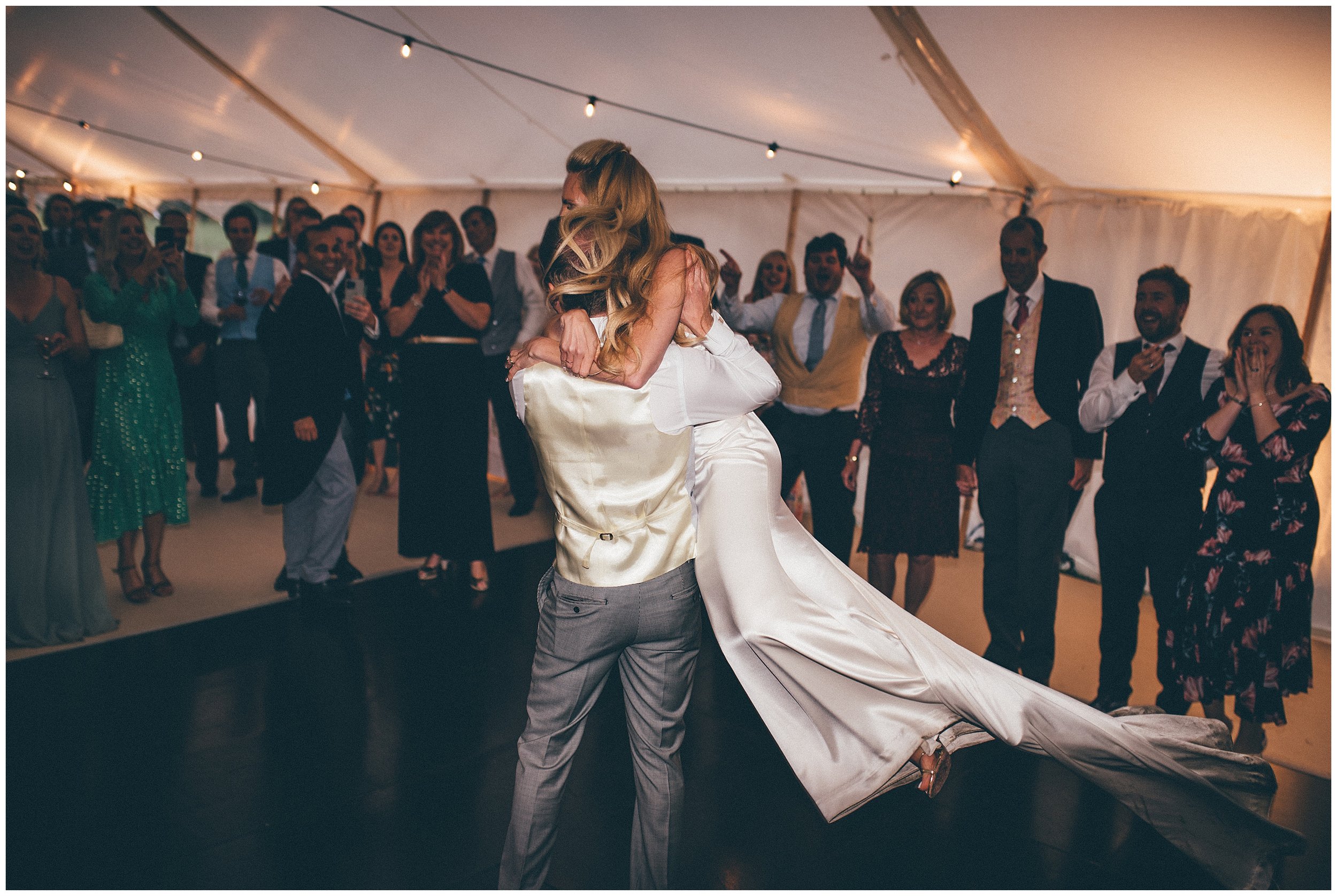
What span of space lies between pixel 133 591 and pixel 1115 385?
14.1ft

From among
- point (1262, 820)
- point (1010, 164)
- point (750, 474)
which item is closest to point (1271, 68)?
point (1010, 164)

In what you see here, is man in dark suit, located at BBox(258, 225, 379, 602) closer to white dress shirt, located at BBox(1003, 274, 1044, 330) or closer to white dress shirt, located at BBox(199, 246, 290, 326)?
white dress shirt, located at BBox(199, 246, 290, 326)

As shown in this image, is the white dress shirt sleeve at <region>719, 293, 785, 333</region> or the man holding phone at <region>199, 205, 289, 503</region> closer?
the white dress shirt sleeve at <region>719, 293, 785, 333</region>

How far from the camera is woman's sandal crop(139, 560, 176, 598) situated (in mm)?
3838

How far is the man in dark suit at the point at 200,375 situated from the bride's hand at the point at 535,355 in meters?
4.81

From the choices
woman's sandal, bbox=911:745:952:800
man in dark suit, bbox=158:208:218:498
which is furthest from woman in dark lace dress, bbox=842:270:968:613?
man in dark suit, bbox=158:208:218:498

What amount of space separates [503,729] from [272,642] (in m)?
1.26

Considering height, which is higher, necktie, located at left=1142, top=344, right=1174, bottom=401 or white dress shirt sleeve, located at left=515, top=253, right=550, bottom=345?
white dress shirt sleeve, located at left=515, top=253, right=550, bottom=345

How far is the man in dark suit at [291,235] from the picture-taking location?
18.8ft

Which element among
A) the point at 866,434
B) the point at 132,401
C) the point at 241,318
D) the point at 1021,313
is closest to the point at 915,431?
the point at 866,434

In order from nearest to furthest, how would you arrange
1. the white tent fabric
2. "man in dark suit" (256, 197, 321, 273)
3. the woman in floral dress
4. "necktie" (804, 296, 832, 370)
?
the woman in floral dress
the white tent fabric
"necktie" (804, 296, 832, 370)
"man in dark suit" (256, 197, 321, 273)

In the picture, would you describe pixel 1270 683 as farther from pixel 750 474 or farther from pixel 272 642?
pixel 272 642

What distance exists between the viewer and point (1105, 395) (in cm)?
309

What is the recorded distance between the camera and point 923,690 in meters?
1.92
